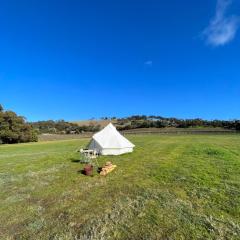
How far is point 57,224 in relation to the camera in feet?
33.0

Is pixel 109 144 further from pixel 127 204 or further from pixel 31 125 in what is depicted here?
pixel 31 125

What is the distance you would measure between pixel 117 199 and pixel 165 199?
213 cm

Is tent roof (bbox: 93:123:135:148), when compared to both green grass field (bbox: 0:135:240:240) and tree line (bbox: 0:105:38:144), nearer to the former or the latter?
green grass field (bbox: 0:135:240:240)

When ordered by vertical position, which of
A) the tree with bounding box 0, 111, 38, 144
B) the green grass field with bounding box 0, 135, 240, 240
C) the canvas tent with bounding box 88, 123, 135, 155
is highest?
the tree with bounding box 0, 111, 38, 144

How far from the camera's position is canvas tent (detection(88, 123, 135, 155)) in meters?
28.7

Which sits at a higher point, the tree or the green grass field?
the tree

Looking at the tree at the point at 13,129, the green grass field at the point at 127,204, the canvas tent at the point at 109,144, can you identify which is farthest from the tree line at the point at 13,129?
the green grass field at the point at 127,204

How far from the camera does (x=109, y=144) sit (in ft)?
94.7

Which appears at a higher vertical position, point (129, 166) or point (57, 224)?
point (129, 166)

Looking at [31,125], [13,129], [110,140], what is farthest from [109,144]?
[31,125]

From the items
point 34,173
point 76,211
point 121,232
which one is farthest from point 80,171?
point 121,232

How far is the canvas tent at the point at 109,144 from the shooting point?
28.7 meters

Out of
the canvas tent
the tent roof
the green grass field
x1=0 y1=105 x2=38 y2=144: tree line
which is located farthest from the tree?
the green grass field

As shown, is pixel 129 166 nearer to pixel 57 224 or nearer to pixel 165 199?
pixel 165 199
